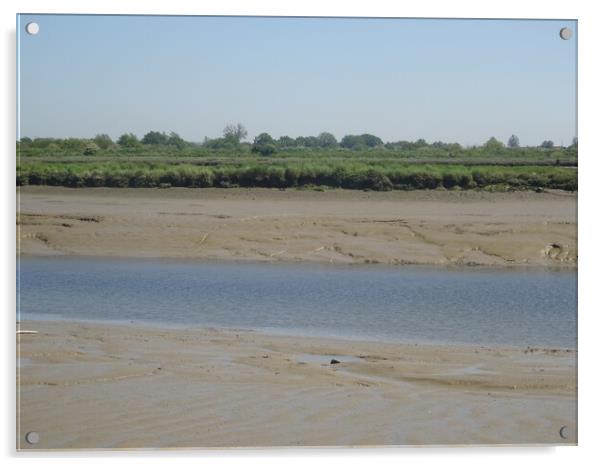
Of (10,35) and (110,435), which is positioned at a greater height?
(10,35)

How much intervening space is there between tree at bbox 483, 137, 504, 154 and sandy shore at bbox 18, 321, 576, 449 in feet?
3.81

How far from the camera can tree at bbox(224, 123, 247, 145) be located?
587 cm

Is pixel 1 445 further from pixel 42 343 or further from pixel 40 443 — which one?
pixel 42 343

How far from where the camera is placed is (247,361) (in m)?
5.98

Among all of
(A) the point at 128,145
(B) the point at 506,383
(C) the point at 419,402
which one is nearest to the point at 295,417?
(C) the point at 419,402

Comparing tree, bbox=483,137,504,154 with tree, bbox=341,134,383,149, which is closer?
tree, bbox=341,134,383,149

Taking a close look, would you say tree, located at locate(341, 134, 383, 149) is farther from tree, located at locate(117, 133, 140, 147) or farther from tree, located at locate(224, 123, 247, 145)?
tree, located at locate(117, 133, 140, 147)

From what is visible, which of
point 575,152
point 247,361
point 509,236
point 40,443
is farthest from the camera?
point 509,236

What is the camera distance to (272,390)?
18.5ft

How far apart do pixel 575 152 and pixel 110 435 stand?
2804mm

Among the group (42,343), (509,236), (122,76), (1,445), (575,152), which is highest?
(122,76)

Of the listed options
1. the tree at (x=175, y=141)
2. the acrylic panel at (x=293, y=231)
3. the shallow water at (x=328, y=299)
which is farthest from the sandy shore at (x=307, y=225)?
the tree at (x=175, y=141)

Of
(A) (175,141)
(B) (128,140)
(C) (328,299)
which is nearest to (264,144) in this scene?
(A) (175,141)

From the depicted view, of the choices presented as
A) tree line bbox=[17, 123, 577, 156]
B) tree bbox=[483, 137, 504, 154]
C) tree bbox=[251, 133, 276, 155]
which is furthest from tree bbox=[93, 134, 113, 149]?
tree bbox=[483, 137, 504, 154]
